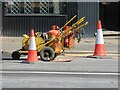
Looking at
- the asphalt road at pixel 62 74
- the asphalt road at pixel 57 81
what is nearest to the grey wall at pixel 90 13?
the asphalt road at pixel 62 74

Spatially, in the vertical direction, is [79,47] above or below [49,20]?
below

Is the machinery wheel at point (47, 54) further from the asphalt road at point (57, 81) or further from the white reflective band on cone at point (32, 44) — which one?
the asphalt road at point (57, 81)

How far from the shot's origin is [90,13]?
21609 mm

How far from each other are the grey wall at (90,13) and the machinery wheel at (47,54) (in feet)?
28.1

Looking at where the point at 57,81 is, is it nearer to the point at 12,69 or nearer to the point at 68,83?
the point at 68,83

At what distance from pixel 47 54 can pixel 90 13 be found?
8.83 meters

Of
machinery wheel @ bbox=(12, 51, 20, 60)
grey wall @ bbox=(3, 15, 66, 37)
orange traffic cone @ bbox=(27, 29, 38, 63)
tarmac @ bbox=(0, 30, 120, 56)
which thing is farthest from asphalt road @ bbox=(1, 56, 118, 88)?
grey wall @ bbox=(3, 15, 66, 37)

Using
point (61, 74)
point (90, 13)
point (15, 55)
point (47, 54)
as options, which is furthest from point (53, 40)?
point (90, 13)

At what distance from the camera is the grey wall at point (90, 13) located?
2158 cm

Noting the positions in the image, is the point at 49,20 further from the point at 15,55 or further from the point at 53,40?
the point at 53,40

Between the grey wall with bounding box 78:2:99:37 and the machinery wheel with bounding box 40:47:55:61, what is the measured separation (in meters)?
8.57

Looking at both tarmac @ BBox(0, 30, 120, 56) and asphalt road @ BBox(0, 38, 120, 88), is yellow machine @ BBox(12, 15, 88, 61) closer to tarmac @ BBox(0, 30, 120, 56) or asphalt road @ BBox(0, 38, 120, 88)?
asphalt road @ BBox(0, 38, 120, 88)

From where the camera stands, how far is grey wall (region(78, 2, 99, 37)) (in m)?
21.6

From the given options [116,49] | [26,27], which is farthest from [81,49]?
[26,27]
